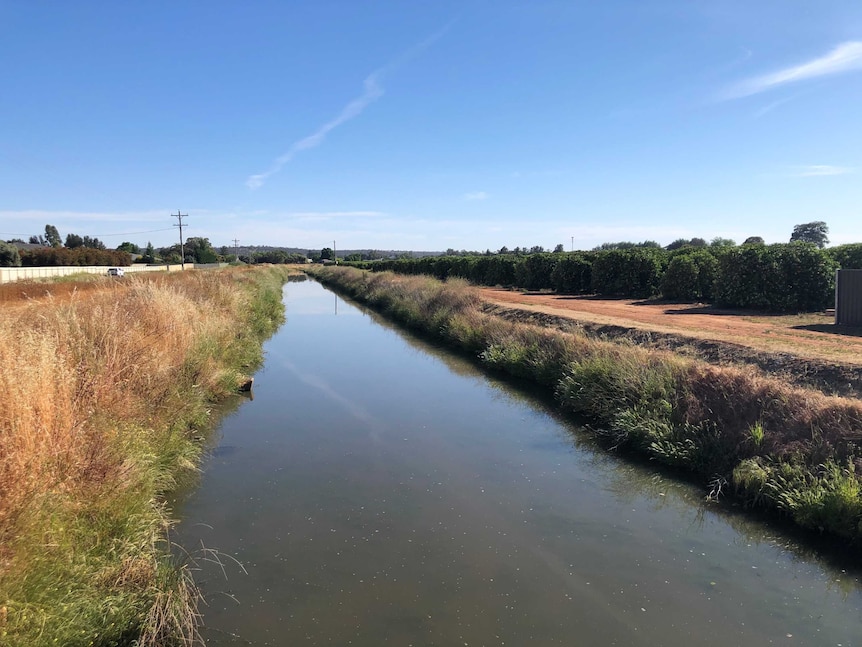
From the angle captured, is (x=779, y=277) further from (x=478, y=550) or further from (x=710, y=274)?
(x=478, y=550)

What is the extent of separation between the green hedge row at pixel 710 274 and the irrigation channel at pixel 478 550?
1201 cm

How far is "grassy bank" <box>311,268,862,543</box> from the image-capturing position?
21.6 feet

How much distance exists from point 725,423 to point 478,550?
4514 millimetres

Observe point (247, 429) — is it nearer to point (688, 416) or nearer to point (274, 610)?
point (274, 610)

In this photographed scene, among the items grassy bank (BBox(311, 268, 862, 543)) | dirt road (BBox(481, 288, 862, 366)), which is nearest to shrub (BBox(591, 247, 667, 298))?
dirt road (BBox(481, 288, 862, 366))

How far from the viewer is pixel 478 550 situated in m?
6.14

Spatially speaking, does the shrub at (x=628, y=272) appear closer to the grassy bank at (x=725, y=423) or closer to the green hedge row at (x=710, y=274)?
the green hedge row at (x=710, y=274)

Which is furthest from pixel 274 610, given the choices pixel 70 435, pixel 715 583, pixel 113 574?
pixel 715 583

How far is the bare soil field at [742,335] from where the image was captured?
9.25m

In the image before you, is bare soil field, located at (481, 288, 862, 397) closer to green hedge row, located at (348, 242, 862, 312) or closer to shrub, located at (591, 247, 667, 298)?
green hedge row, located at (348, 242, 862, 312)

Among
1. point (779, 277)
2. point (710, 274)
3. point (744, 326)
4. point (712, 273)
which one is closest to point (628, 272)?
point (710, 274)

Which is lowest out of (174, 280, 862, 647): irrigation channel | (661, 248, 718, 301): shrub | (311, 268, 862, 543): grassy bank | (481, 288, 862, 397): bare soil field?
(174, 280, 862, 647): irrigation channel

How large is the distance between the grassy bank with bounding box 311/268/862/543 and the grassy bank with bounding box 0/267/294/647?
659cm

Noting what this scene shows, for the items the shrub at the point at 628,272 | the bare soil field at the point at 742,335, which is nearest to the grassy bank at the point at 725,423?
the bare soil field at the point at 742,335
